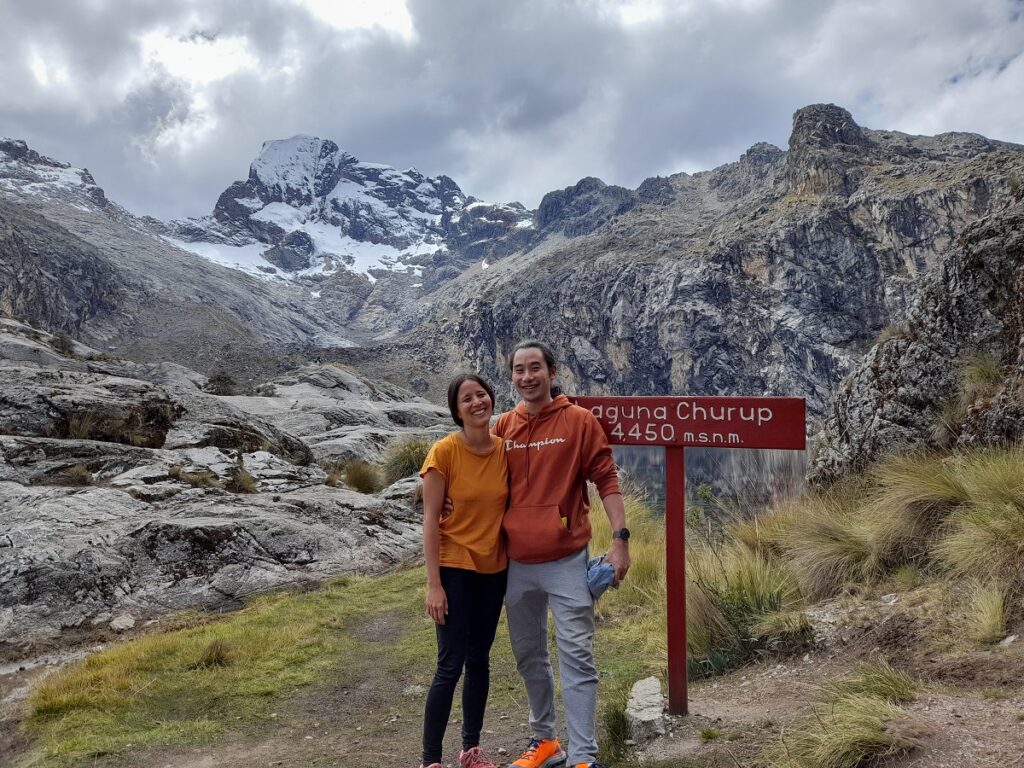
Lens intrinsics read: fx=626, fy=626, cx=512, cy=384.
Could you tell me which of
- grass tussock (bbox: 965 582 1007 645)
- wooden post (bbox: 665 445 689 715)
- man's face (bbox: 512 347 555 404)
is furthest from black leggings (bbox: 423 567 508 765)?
grass tussock (bbox: 965 582 1007 645)

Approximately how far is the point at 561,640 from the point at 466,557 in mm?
625

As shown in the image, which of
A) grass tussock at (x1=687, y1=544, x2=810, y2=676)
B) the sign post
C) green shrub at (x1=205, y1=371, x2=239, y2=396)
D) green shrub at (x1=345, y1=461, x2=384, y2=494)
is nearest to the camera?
the sign post

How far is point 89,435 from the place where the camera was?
9.43 m

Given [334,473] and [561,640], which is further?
[334,473]

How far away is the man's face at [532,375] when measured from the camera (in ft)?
10.9

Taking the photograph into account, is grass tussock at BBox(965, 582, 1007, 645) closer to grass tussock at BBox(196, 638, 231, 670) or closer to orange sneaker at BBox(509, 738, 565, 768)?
orange sneaker at BBox(509, 738, 565, 768)

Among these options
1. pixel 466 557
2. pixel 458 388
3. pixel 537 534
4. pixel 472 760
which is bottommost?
pixel 472 760

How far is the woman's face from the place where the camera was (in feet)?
10.7

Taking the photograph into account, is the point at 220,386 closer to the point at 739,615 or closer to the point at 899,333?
the point at 899,333

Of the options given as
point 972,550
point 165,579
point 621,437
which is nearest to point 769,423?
point 621,437

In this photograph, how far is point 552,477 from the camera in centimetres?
323

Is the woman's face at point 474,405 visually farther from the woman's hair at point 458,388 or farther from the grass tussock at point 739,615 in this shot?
the grass tussock at point 739,615

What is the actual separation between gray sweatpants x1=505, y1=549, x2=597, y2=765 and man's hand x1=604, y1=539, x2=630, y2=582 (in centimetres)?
15

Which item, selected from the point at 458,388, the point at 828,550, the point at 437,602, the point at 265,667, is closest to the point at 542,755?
the point at 437,602
